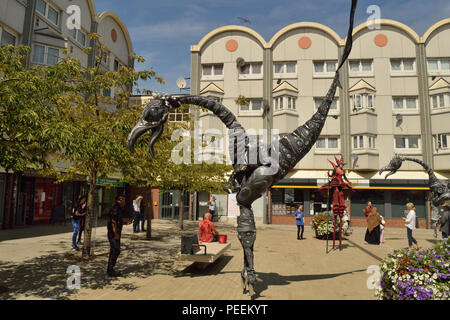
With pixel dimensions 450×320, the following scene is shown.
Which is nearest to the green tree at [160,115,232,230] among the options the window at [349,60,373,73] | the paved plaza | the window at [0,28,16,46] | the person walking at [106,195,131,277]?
the paved plaza

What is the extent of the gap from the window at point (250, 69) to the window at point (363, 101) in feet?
26.4

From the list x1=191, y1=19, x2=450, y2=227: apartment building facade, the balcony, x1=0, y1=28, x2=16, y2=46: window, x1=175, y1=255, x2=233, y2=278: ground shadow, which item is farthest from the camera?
the balcony

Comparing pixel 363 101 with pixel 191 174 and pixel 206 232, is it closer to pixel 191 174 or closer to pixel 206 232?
pixel 191 174

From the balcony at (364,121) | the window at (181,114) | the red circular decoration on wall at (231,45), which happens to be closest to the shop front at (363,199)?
the balcony at (364,121)

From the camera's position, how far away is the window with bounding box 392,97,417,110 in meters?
24.8

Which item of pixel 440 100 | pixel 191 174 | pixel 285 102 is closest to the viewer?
pixel 191 174

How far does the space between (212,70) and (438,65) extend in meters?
18.3

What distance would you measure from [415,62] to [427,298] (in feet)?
86.2

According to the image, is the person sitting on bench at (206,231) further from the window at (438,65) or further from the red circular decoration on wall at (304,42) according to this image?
the window at (438,65)

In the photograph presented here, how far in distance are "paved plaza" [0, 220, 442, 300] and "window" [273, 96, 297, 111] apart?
48.2 feet

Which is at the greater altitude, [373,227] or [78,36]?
[78,36]

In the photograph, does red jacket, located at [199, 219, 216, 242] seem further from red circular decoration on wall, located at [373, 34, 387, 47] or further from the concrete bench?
red circular decoration on wall, located at [373, 34, 387, 47]

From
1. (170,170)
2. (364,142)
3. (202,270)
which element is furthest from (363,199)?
(202,270)

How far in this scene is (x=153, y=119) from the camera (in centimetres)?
585
